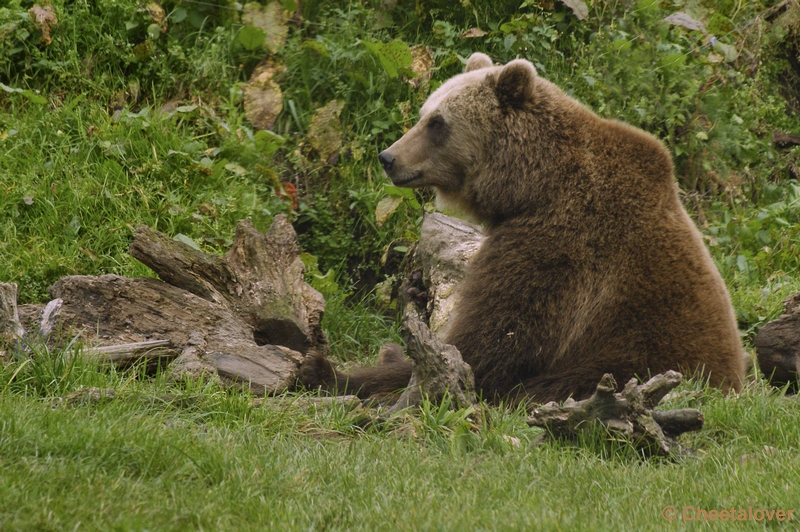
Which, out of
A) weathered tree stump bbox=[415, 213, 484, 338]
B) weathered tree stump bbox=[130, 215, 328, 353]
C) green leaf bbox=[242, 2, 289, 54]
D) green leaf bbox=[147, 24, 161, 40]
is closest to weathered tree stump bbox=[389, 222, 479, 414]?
weathered tree stump bbox=[415, 213, 484, 338]

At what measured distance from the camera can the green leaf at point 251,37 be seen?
7.98 meters

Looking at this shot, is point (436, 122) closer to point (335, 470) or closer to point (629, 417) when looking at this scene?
point (629, 417)

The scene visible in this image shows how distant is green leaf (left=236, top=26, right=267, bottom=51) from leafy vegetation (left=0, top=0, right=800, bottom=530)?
0.02 metres

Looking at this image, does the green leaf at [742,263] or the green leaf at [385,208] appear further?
the green leaf at [385,208]

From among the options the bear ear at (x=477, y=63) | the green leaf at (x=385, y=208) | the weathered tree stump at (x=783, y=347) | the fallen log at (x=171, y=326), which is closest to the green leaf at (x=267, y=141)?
the green leaf at (x=385, y=208)

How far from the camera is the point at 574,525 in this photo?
287 centimetres

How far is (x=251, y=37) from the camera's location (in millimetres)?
8023

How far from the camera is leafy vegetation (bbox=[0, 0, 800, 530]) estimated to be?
343 centimetres

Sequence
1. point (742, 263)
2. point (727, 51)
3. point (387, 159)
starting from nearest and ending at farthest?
point (387, 159)
point (742, 263)
point (727, 51)

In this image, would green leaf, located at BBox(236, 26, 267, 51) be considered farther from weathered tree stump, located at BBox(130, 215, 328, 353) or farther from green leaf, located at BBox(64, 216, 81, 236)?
weathered tree stump, located at BBox(130, 215, 328, 353)

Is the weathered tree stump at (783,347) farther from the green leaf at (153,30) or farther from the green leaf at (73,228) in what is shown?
the green leaf at (153,30)

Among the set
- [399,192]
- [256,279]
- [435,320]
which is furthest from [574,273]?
[399,192]

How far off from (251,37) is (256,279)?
11.0 ft

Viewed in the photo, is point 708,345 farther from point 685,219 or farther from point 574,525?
point 574,525
